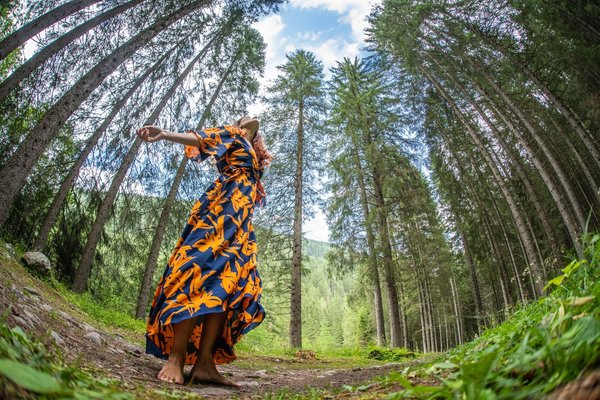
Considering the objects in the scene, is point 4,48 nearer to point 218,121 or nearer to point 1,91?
point 1,91

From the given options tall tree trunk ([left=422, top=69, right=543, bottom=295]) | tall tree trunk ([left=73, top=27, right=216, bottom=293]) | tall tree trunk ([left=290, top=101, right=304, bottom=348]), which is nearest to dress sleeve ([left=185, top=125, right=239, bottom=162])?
tall tree trunk ([left=73, top=27, right=216, bottom=293])

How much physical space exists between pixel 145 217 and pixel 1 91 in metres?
6.53

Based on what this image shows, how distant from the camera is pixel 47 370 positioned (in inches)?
37.1

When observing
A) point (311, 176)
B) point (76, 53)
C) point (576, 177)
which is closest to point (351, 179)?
point (311, 176)

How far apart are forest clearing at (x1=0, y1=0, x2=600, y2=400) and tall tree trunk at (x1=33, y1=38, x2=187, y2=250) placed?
0.18 ft

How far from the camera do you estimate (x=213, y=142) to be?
2.98 metres

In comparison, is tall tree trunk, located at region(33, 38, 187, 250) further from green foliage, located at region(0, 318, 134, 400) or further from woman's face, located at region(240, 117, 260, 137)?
green foliage, located at region(0, 318, 134, 400)

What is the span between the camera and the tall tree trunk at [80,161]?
7.43 metres

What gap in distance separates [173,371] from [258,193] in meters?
1.79

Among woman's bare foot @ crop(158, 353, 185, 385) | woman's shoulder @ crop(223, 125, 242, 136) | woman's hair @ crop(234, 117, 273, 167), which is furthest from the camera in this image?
woman's hair @ crop(234, 117, 273, 167)

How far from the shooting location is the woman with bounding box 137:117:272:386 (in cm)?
240

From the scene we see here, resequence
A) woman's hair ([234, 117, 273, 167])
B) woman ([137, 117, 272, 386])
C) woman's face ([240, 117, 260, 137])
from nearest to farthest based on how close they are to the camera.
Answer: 1. woman ([137, 117, 272, 386])
2. woman's face ([240, 117, 260, 137])
3. woman's hair ([234, 117, 273, 167])

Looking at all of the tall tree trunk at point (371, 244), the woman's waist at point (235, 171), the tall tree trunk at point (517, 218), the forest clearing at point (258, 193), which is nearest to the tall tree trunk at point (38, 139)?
the forest clearing at point (258, 193)

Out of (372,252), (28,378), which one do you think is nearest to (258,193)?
(28,378)
